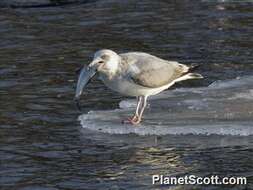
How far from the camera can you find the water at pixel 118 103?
9227mm

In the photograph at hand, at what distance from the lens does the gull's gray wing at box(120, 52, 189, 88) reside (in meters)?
10.6

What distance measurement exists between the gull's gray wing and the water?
17.8 inches

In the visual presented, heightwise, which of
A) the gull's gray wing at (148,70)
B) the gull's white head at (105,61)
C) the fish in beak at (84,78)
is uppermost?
the gull's white head at (105,61)

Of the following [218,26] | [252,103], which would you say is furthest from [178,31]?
[252,103]

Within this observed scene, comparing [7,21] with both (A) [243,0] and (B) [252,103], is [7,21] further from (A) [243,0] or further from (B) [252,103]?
(B) [252,103]

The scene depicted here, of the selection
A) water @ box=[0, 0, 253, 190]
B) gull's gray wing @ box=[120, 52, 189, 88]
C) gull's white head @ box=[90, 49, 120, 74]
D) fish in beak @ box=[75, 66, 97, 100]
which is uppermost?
gull's white head @ box=[90, 49, 120, 74]

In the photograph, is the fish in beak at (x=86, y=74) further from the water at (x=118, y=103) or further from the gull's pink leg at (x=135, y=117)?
the gull's pink leg at (x=135, y=117)

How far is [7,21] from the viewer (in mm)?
17781

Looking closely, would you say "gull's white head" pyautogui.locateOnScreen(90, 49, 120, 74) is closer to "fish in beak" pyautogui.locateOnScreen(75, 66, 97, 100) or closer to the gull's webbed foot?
"fish in beak" pyautogui.locateOnScreen(75, 66, 97, 100)

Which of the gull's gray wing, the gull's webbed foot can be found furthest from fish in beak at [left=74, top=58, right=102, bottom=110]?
the gull's webbed foot

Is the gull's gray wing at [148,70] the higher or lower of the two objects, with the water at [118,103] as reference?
higher

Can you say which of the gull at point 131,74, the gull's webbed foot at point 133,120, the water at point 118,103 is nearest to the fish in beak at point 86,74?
the gull at point 131,74

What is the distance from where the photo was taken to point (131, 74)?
1055 cm

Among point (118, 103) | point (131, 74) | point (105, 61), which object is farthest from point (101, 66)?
point (118, 103)
